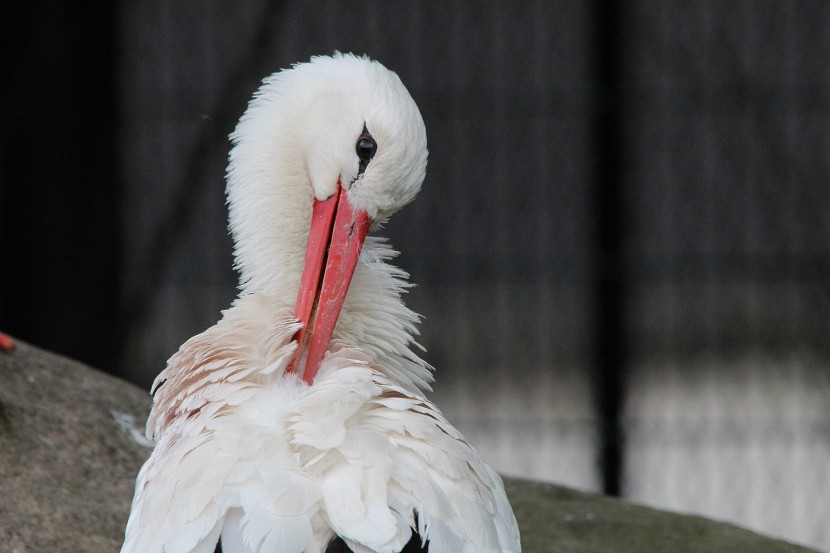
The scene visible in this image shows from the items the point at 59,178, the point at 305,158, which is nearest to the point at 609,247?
the point at 59,178

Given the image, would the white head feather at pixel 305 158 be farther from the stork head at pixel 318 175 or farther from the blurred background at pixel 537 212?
the blurred background at pixel 537 212

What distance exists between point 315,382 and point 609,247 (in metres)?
3.40

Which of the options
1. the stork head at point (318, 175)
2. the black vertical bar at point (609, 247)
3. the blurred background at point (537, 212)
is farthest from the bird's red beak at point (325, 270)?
the black vertical bar at point (609, 247)

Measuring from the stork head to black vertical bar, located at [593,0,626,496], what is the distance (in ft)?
9.42

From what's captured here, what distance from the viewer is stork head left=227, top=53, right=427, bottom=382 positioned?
8.84ft

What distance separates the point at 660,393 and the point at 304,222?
456 cm

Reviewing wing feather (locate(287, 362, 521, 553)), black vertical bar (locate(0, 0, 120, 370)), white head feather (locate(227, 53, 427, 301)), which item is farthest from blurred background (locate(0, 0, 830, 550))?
wing feather (locate(287, 362, 521, 553))

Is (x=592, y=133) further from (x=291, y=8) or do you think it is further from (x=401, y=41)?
(x=291, y=8)

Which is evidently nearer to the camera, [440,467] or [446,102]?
[440,467]

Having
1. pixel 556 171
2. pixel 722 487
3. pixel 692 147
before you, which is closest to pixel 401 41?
pixel 556 171

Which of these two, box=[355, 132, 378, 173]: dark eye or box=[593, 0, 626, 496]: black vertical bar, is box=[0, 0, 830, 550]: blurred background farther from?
box=[355, 132, 378, 173]: dark eye

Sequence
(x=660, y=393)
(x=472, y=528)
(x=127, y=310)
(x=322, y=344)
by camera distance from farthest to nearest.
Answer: (x=660, y=393) < (x=127, y=310) < (x=322, y=344) < (x=472, y=528)

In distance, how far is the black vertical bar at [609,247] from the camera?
562cm

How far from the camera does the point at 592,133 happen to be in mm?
5738
